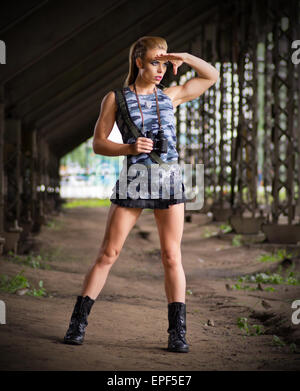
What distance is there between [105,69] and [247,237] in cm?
628

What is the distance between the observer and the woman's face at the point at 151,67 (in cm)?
483

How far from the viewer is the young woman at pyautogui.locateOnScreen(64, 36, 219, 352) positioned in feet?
15.8

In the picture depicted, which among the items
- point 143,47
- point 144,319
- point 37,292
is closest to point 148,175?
point 143,47

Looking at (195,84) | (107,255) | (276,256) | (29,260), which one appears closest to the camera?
(107,255)

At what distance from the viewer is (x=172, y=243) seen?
4887mm

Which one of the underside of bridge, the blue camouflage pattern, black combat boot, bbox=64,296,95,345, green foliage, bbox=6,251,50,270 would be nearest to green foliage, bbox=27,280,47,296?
green foliage, bbox=6,251,50,270

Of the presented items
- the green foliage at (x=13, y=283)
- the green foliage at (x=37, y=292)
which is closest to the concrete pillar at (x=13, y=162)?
the green foliage at (x=13, y=283)

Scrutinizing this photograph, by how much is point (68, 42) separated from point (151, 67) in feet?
31.7

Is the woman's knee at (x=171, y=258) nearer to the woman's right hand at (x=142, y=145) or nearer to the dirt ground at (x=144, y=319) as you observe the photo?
the dirt ground at (x=144, y=319)

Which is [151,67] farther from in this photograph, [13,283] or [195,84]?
[13,283]

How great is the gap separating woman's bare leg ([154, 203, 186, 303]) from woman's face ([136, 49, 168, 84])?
905 millimetres

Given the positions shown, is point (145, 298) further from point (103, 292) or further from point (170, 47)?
point (170, 47)

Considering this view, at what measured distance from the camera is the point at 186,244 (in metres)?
17.3

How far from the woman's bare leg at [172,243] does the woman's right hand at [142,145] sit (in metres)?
0.45
